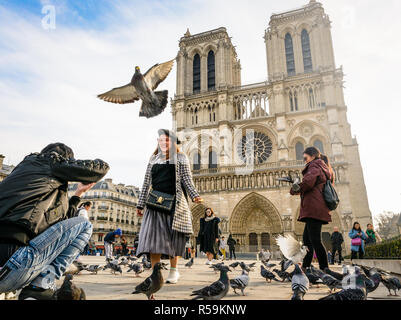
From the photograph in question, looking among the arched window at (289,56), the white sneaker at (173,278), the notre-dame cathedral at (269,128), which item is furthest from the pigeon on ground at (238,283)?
the arched window at (289,56)

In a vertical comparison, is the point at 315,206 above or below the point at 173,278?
above

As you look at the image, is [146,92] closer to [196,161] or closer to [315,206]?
[315,206]

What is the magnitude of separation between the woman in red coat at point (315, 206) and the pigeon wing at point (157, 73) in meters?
3.02

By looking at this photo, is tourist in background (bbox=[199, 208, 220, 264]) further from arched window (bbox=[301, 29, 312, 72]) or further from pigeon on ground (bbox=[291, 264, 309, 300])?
arched window (bbox=[301, 29, 312, 72])

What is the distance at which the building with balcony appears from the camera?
3222cm

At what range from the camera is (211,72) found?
27.0 metres

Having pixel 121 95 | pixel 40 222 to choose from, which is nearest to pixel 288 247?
pixel 40 222

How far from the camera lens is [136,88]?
474cm

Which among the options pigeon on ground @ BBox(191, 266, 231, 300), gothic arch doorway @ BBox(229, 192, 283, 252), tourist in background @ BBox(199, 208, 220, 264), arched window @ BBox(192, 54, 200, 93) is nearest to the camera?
pigeon on ground @ BBox(191, 266, 231, 300)

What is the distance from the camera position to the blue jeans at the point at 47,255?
1.55m

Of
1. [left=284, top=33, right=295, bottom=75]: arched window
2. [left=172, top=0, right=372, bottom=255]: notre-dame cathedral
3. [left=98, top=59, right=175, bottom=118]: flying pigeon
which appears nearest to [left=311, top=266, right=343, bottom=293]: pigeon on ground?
[left=98, top=59, right=175, bottom=118]: flying pigeon

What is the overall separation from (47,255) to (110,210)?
111 ft

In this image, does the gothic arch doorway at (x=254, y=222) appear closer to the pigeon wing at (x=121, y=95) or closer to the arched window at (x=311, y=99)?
the arched window at (x=311, y=99)

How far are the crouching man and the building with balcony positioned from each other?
30.5 metres
